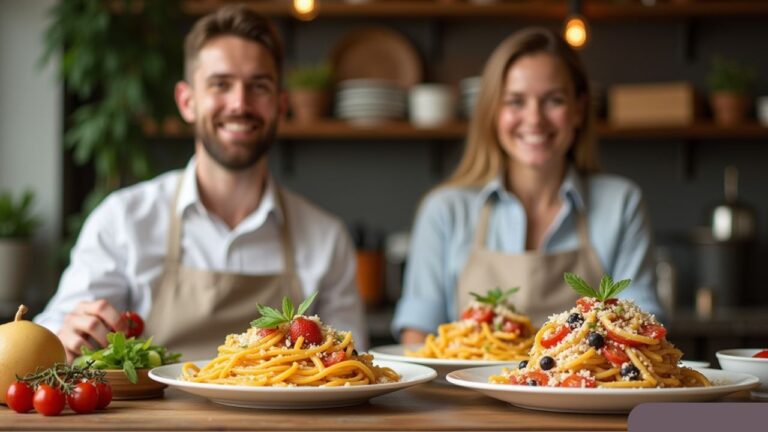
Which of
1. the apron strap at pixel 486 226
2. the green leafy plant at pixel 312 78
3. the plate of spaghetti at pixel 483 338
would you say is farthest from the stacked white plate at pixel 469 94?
the plate of spaghetti at pixel 483 338

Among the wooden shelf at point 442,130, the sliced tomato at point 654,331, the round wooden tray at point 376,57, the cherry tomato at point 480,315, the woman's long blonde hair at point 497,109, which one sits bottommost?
the sliced tomato at point 654,331

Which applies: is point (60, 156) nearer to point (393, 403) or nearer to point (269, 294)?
point (269, 294)

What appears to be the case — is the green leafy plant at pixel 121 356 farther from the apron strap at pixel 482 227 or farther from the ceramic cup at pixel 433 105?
the ceramic cup at pixel 433 105

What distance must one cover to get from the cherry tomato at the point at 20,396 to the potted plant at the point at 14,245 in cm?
286

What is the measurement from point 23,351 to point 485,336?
31.7 inches

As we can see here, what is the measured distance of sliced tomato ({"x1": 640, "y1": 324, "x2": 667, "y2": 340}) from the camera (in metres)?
1.42

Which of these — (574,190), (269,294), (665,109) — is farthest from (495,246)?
(665,109)

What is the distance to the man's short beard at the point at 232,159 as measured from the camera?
2.58m

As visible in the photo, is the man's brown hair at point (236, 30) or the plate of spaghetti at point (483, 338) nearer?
the plate of spaghetti at point (483, 338)

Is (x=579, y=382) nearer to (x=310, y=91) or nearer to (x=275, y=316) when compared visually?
(x=275, y=316)

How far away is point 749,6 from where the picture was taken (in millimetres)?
4398

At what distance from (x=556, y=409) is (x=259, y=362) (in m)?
0.40

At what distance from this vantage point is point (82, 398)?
134cm

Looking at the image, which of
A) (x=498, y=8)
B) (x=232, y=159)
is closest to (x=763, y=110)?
(x=498, y=8)
